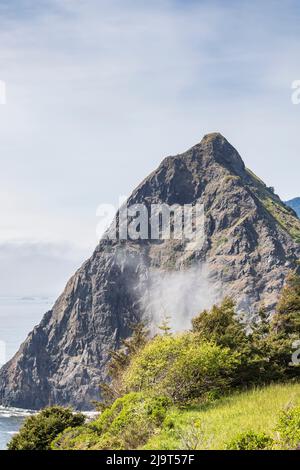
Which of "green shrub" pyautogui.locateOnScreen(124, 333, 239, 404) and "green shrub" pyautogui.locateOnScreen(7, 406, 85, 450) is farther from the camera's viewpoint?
"green shrub" pyautogui.locateOnScreen(7, 406, 85, 450)

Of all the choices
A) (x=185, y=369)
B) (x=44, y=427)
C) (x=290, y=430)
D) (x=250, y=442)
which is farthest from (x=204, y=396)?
(x=250, y=442)

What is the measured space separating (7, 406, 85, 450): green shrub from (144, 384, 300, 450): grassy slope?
8174 mm

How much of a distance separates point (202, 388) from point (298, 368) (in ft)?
18.8

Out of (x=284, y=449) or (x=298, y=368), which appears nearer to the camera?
(x=284, y=449)

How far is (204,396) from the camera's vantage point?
961 inches

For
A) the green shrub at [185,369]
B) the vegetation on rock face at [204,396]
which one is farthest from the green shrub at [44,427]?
the green shrub at [185,369]

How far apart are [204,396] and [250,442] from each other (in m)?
11.9

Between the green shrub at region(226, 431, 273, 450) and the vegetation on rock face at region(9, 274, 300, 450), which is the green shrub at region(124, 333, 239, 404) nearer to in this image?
the vegetation on rock face at region(9, 274, 300, 450)

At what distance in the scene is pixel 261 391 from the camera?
22.8 metres

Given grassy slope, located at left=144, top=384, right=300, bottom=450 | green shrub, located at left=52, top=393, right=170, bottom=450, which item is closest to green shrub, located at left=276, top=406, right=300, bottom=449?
grassy slope, located at left=144, top=384, right=300, bottom=450

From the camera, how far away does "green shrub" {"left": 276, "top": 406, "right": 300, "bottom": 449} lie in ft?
41.8
